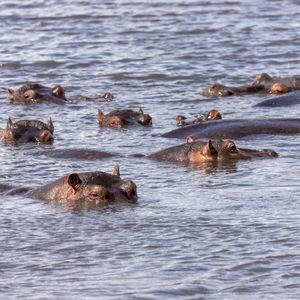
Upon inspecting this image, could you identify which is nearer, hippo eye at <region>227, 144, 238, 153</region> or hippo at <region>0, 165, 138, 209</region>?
hippo at <region>0, 165, 138, 209</region>

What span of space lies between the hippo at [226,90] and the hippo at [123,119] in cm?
175

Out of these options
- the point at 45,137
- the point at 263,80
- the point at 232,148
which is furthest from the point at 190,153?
the point at 263,80

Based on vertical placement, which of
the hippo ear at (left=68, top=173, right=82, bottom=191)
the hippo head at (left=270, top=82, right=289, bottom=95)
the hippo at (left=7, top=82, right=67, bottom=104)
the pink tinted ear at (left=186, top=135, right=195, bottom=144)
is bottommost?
the hippo head at (left=270, top=82, right=289, bottom=95)

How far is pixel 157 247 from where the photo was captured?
8.34 metres

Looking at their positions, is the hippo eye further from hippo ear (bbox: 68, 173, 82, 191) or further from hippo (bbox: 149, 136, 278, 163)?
hippo ear (bbox: 68, 173, 82, 191)

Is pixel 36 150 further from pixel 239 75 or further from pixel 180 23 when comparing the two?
pixel 180 23

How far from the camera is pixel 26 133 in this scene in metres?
13.1

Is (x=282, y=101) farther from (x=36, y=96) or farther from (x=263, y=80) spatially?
(x=36, y=96)

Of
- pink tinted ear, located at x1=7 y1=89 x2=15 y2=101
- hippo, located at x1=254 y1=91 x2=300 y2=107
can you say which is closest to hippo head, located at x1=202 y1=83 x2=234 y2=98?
hippo, located at x1=254 y1=91 x2=300 y2=107

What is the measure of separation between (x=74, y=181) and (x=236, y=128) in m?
3.61

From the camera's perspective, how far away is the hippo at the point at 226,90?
15.5 metres

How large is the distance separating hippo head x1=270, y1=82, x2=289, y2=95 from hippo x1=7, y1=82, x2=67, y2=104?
2576mm

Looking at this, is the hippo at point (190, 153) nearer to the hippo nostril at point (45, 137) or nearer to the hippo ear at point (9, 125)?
the hippo nostril at point (45, 137)

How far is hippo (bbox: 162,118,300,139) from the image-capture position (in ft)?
41.6
